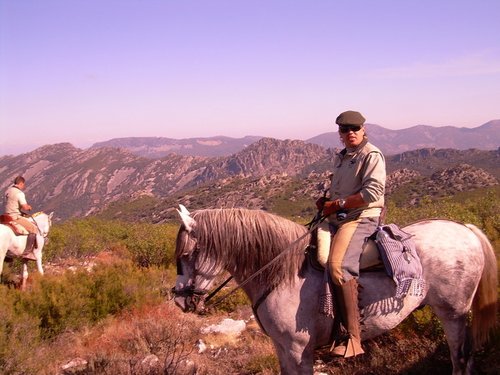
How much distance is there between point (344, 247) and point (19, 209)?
30.8 feet

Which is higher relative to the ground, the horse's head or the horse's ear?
the horse's ear

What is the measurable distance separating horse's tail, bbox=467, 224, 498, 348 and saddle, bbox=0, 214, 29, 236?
392 inches

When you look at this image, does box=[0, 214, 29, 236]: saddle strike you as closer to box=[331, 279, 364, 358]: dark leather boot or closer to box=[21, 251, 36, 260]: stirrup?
box=[21, 251, 36, 260]: stirrup

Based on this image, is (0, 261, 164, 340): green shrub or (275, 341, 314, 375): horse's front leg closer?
(275, 341, 314, 375): horse's front leg

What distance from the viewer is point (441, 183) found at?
76.6 meters

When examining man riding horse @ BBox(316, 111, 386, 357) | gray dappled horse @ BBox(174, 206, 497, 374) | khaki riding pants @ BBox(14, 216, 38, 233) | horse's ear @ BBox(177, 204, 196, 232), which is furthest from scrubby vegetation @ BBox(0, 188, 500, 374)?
khaki riding pants @ BBox(14, 216, 38, 233)

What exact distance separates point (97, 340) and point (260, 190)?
318 feet

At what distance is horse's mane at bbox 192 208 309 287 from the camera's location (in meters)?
3.48

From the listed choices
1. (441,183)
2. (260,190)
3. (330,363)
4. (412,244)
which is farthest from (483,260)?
(260,190)

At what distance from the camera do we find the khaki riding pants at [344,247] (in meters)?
3.38

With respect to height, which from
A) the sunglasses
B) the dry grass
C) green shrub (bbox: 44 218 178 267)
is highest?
the sunglasses

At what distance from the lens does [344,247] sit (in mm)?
3455

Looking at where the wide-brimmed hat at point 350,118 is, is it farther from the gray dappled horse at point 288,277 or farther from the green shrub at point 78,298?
the green shrub at point 78,298

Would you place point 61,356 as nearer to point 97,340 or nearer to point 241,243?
point 97,340
